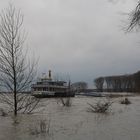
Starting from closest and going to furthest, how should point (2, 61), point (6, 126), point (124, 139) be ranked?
point (124, 139) → point (6, 126) → point (2, 61)

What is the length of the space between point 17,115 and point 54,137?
866cm

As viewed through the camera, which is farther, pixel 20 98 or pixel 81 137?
pixel 20 98

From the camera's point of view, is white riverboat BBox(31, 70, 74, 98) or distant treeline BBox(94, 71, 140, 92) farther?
distant treeline BBox(94, 71, 140, 92)

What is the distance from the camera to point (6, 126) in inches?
631

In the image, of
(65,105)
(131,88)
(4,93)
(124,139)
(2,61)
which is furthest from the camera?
(131,88)

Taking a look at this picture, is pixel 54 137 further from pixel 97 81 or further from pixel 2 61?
pixel 97 81

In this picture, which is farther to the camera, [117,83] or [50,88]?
[117,83]

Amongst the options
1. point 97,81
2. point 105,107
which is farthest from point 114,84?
point 105,107

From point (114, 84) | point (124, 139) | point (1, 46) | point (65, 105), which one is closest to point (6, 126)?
point (1, 46)

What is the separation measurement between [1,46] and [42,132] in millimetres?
7384

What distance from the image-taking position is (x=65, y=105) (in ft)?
116

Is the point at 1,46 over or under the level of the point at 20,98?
over

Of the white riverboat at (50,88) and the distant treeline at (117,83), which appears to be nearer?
the white riverboat at (50,88)

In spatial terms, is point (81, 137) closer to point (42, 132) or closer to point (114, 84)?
point (42, 132)
